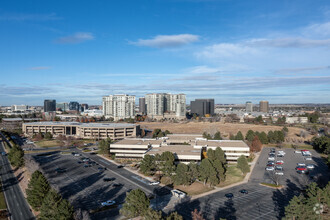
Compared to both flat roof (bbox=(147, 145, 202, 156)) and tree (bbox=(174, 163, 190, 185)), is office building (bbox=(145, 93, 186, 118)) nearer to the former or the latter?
flat roof (bbox=(147, 145, 202, 156))

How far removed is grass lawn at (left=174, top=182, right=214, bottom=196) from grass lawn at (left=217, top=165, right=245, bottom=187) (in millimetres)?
3020

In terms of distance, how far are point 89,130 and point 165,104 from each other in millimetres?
102395

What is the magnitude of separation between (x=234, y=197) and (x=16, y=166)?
147 ft

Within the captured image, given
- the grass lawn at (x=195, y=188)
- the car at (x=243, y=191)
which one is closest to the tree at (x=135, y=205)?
the grass lawn at (x=195, y=188)

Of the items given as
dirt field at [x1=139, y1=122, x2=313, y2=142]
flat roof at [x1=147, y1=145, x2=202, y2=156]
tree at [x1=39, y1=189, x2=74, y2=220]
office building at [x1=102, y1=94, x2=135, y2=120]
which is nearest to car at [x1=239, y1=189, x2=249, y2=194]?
flat roof at [x1=147, y1=145, x2=202, y2=156]

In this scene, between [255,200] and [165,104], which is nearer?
[255,200]

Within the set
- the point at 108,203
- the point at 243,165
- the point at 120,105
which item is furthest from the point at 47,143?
the point at 120,105

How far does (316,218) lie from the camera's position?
24.9 metres

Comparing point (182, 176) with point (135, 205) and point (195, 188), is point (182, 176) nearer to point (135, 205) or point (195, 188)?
point (195, 188)

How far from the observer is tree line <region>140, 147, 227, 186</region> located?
128 ft

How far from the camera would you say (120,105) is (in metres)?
160

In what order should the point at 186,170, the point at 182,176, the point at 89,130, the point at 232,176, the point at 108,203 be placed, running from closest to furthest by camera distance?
the point at 108,203, the point at 182,176, the point at 186,170, the point at 232,176, the point at 89,130

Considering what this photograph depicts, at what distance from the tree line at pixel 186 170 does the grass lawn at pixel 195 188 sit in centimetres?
73

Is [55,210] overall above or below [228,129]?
above
